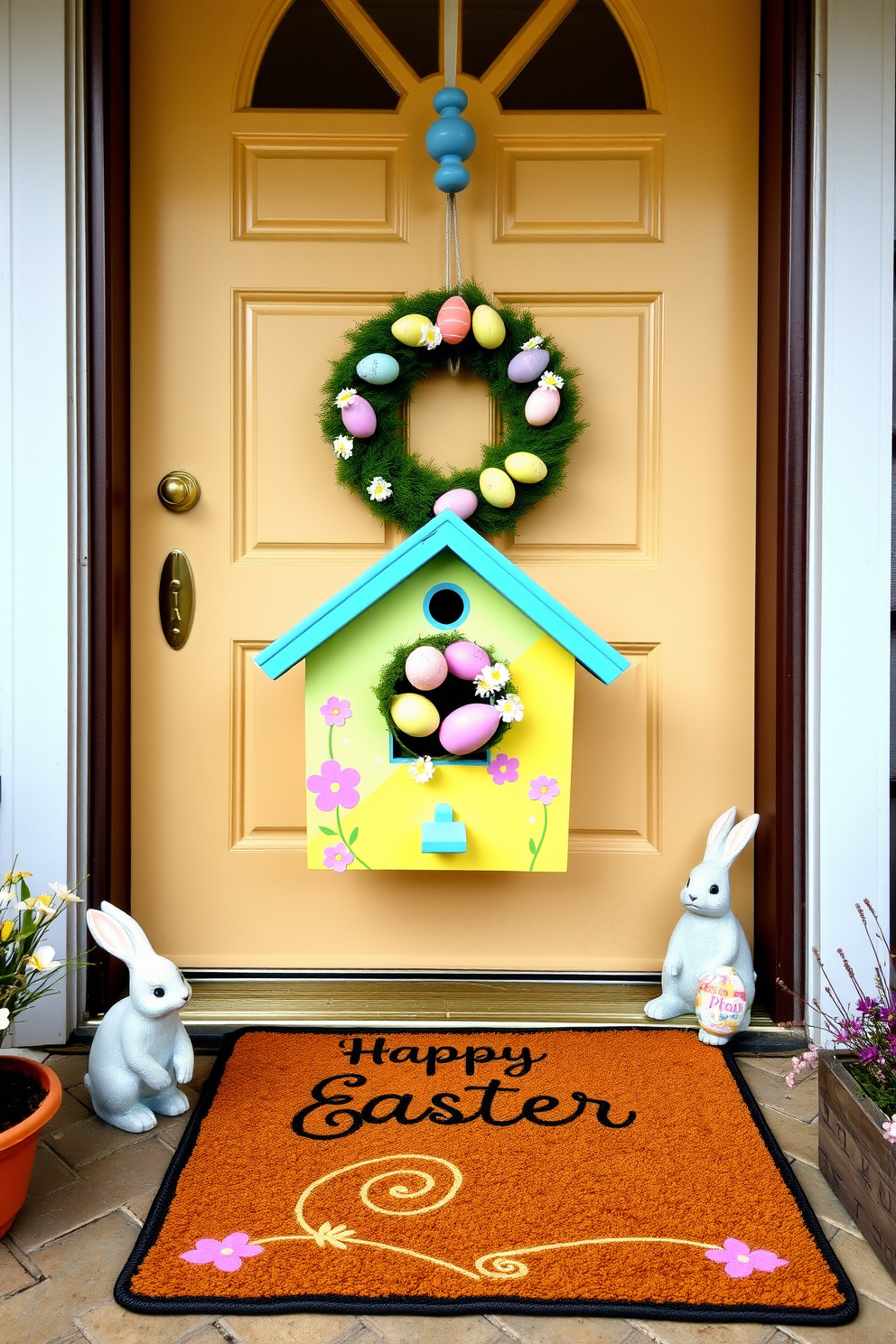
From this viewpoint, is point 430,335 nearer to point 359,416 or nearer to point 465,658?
point 359,416

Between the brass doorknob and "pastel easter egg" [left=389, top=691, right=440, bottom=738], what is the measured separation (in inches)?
28.1

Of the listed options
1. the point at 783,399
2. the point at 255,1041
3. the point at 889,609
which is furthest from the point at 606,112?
the point at 255,1041

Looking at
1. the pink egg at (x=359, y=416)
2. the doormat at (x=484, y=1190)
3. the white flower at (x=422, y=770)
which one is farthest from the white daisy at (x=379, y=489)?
the doormat at (x=484, y=1190)

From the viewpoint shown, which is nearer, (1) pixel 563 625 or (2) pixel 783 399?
(1) pixel 563 625

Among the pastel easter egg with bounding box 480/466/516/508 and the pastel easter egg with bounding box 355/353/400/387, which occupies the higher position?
the pastel easter egg with bounding box 355/353/400/387

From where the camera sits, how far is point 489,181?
202 centimetres

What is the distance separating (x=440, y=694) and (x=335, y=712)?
210 millimetres

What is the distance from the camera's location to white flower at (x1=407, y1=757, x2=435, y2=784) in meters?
1.74

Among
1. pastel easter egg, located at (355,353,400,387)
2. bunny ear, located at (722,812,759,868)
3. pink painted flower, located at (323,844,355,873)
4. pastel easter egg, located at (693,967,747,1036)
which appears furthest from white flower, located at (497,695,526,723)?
pastel easter egg, located at (355,353,400,387)

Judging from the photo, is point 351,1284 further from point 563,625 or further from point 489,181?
point 489,181

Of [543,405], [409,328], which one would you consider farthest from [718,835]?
[409,328]

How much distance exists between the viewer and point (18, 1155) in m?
1.25

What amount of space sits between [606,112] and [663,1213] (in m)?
2.11

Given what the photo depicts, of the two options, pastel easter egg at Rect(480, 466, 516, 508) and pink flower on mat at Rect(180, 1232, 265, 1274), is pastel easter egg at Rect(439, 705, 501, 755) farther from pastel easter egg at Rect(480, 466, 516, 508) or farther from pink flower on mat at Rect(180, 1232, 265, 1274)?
pink flower on mat at Rect(180, 1232, 265, 1274)
